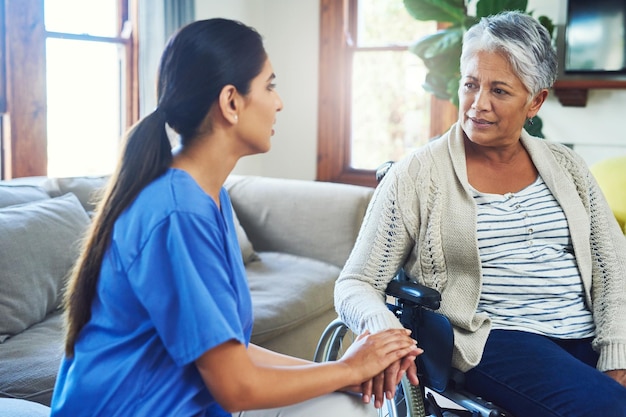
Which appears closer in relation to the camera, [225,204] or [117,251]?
[117,251]

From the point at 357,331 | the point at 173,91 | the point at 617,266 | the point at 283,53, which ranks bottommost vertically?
the point at 357,331

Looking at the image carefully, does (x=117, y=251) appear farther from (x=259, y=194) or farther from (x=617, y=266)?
(x=259, y=194)

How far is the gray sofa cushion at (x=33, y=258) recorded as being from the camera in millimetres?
2084

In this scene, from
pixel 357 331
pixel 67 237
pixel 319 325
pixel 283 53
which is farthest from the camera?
pixel 283 53

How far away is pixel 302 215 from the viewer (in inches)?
127

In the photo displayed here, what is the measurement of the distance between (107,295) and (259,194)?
7.38 ft

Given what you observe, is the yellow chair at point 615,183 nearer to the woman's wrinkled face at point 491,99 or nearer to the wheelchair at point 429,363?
the woman's wrinkled face at point 491,99

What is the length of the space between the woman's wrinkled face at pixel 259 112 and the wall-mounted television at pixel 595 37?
3.34 m

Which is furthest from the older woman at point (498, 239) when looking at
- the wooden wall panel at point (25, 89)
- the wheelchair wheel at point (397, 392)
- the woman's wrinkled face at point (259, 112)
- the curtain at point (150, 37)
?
the curtain at point (150, 37)

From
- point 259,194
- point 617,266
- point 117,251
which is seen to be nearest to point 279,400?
point 117,251

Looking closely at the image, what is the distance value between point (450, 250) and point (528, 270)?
183 mm

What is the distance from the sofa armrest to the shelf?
1.56 m

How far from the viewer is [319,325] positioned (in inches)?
113

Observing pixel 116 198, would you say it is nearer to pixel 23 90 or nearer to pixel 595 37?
pixel 23 90
